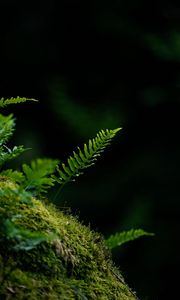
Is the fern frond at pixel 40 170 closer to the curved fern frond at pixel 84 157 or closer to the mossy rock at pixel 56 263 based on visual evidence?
the mossy rock at pixel 56 263

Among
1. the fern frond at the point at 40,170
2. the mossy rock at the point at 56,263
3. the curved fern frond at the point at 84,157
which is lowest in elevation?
the mossy rock at the point at 56,263

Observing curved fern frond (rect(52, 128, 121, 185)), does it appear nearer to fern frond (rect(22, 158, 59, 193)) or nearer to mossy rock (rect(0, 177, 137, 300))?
mossy rock (rect(0, 177, 137, 300))

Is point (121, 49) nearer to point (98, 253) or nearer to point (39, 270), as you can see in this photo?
point (98, 253)

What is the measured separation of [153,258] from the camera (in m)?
5.45

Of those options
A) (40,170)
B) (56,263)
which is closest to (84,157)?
(56,263)

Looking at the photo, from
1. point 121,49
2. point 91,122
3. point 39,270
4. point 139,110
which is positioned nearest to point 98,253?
point 39,270

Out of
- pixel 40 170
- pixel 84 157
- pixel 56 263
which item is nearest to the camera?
pixel 40 170

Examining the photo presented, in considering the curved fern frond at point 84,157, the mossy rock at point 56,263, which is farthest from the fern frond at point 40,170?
the curved fern frond at point 84,157

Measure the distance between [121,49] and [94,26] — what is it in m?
0.40

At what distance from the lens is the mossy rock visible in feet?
6.95

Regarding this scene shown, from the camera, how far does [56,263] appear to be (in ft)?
7.64

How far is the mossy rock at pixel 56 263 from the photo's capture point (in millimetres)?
2119

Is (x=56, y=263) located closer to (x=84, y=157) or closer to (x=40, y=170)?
(x=40, y=170)

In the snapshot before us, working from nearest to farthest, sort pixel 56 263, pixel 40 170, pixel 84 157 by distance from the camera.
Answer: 1. pixel 40 170
2. pixel 56 263
3. pixel 84 157
